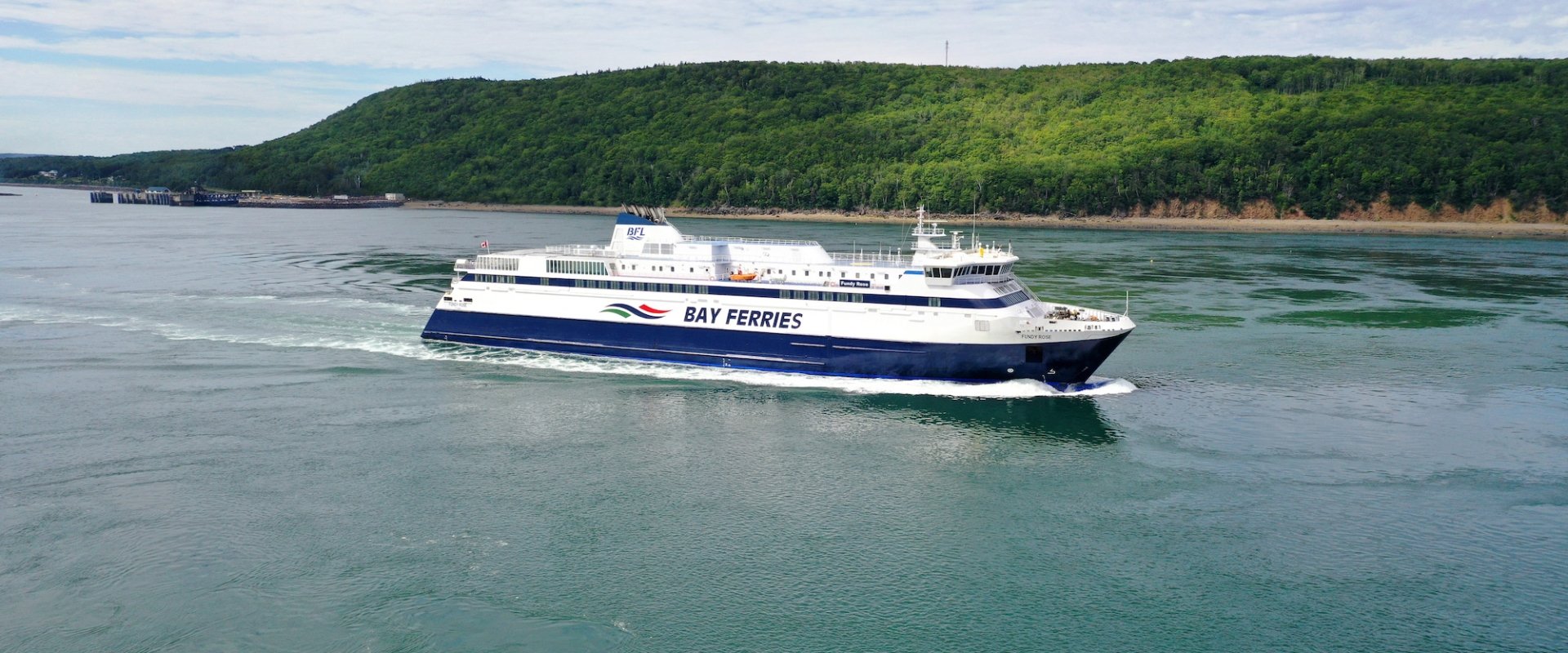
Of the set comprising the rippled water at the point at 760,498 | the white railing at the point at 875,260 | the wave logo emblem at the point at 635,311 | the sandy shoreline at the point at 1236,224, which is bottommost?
the rippled water at the point at 760,498

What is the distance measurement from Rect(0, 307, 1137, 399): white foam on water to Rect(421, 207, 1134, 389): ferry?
1.17ft

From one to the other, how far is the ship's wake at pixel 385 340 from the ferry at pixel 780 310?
1.47 ft

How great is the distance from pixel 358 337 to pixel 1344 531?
3755 centimetres

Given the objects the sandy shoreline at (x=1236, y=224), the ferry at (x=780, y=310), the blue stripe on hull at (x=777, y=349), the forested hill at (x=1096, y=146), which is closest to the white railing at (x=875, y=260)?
the ferry at (x=780, y=310)

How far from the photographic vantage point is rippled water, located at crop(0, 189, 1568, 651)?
19.9 m

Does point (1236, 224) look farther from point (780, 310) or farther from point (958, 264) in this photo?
point (780, 310)

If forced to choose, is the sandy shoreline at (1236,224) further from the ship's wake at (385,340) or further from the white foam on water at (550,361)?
the white foam on water at (550,361)

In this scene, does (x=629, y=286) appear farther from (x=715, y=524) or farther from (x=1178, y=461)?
(x=1178, y=461)

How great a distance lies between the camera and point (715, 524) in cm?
2411

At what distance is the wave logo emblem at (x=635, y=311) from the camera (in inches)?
1543

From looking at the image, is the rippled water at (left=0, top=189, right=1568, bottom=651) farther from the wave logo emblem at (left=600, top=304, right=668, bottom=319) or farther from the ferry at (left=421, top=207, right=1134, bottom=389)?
the wave logo emblem at (left=600, top=304, right=668, bottom=319)

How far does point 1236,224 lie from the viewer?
12975 centimetres

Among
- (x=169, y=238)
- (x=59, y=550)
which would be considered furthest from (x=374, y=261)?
(x=59, y=550)

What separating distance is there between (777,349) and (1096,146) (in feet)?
411
